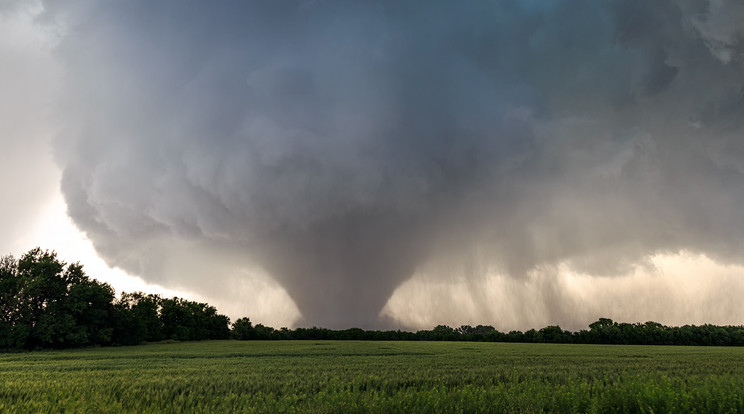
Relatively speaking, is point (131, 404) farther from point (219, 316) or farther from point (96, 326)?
point (219, 316)

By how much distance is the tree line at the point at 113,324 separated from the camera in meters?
54.4

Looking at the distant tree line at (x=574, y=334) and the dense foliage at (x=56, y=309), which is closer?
the dense foliage at (x=56, y=309)

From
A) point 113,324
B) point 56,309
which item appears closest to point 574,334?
point 113,324

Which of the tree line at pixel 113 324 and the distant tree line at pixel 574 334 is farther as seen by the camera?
the distant tree line at pixel 574 334

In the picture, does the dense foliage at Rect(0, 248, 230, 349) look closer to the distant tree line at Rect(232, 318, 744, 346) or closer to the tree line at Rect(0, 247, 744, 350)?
the tree line at Rect(0, 247, 744, 350)

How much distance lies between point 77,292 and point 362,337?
82383mm

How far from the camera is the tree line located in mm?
54438

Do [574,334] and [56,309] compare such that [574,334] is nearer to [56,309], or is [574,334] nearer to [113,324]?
[113,324]

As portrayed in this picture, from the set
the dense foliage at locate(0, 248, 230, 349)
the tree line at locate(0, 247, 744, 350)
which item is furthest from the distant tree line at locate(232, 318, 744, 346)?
the dense foliage at locate(0, 248, 230, 349)

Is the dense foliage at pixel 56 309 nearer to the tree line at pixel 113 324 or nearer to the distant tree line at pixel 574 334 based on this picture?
the tree line at pixel 113 324

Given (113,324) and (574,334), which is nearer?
(113,324)

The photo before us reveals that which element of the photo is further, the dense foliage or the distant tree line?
the distant tree line

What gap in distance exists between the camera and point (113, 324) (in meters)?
69.2

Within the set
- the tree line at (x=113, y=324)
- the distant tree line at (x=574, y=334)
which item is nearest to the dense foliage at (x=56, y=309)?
the tree line at (x=113, y=324)
